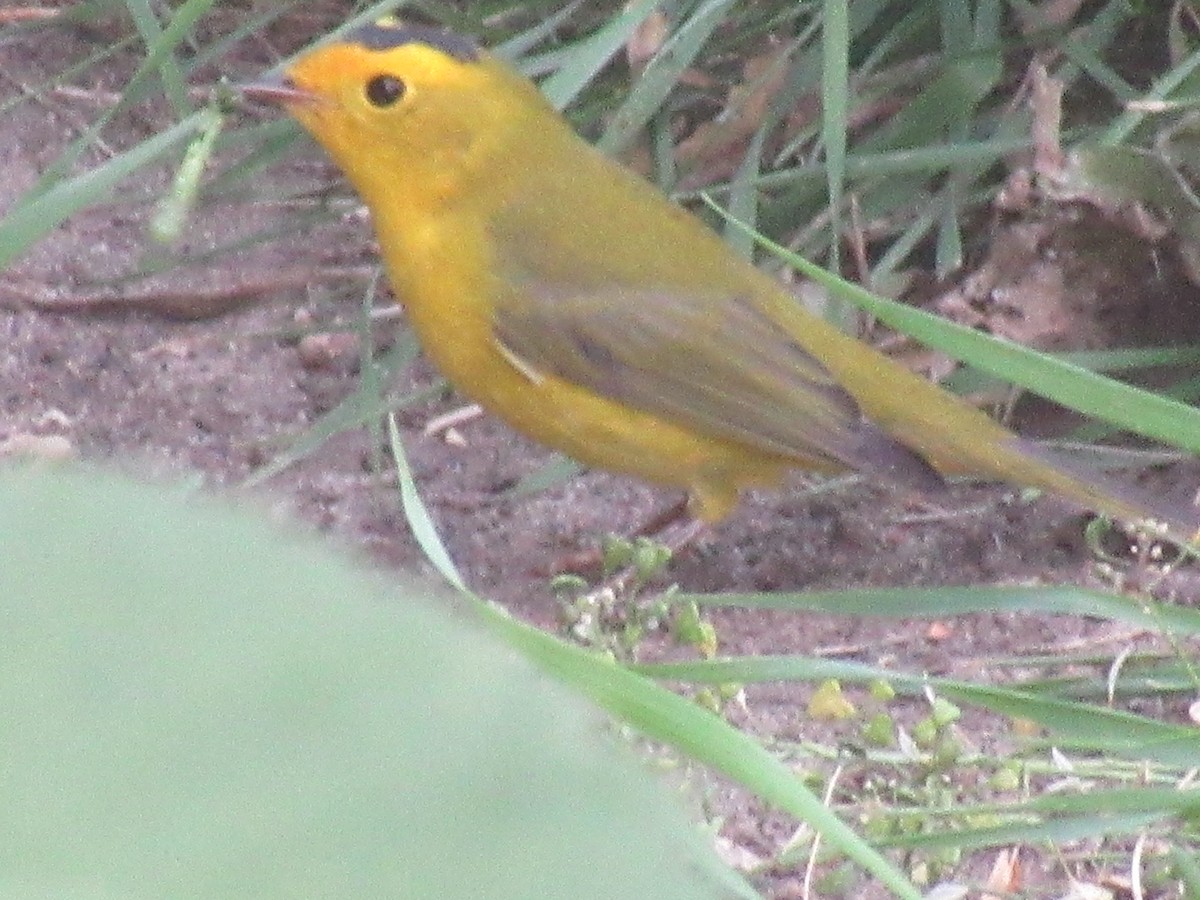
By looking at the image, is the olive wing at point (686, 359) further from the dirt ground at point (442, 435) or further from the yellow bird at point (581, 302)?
the dirt ground at point (442, 435)

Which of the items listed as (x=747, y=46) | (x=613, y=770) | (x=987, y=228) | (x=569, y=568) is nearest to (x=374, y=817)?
(x=613, y=770)

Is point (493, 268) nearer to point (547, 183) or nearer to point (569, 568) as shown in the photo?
point (547, 183)

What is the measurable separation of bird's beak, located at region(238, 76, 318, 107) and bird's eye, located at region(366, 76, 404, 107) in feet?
0.37

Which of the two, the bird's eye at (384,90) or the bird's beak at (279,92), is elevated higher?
the bird's beak at (279,92)

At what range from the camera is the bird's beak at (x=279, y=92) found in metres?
3.04

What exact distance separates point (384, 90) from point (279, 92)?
215 mm

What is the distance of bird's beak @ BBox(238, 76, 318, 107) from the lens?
3.04 meters

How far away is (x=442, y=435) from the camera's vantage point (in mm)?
3582

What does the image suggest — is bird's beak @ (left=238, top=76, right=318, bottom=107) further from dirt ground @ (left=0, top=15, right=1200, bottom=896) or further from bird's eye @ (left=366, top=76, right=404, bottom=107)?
dirt ground @ (left=0, top=15, right=1200, bottom=896)

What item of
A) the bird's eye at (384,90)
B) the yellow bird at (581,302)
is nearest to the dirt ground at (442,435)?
the yellow bird at (581,302)

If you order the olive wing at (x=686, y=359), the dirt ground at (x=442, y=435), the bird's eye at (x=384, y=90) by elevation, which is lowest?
the dirt ground at (x=442, y=435)

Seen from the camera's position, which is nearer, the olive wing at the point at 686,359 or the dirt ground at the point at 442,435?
the dirt ground at the point at 442,435

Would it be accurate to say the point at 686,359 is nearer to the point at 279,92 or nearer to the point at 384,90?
the point at 384,90

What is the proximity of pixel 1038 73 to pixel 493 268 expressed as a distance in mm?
969
